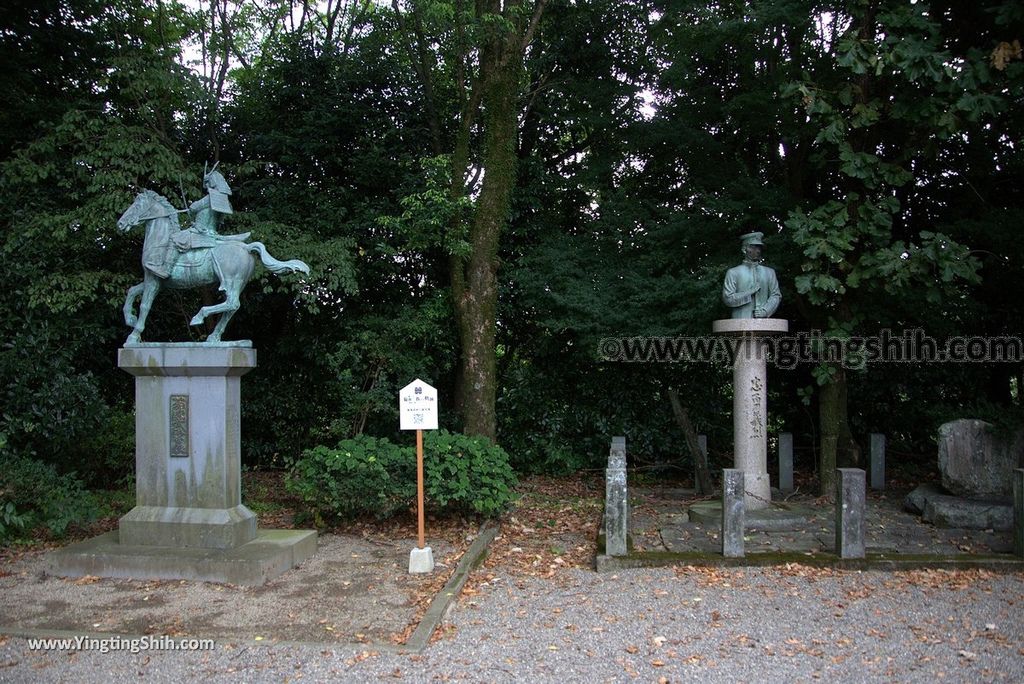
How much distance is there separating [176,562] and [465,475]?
315 centimetres

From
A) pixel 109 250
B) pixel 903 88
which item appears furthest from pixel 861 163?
pixel 109 250

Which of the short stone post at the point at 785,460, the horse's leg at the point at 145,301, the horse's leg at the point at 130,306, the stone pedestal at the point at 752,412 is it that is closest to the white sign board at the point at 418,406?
the horse's leg at the point at 145,301

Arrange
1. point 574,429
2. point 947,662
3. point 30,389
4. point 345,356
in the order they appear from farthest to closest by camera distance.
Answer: point 574,429 → point 345,356 → point 30,389 → point 947,662

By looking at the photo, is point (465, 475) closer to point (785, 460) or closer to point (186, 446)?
point (186, 446)

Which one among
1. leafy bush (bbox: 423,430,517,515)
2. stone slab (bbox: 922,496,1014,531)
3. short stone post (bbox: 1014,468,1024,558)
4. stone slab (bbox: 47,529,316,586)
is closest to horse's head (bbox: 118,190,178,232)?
stone slab (bbox: 47,529,316,586)

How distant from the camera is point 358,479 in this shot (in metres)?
8.34

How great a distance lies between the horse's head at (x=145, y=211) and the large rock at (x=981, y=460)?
9108 mm

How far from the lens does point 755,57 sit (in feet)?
33.9

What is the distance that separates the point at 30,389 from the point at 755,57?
11215 mm

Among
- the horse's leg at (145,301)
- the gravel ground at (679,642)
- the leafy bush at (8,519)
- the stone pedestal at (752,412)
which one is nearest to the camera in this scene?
the gravel ground at (679,642)

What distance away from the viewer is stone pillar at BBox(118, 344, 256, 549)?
6.96 m

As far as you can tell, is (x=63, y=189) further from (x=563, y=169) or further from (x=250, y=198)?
(x=563, y=169)

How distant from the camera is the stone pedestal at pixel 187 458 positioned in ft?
22.8

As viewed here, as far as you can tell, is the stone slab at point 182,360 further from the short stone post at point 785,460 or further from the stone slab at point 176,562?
the short stone post at point 785,460
